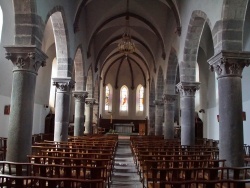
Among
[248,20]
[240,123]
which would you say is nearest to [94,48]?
[248,20]

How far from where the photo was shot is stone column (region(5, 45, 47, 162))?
25.1 feet

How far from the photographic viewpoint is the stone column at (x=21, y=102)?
7.64m

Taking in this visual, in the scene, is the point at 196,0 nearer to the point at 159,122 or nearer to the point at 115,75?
the point at 159,122

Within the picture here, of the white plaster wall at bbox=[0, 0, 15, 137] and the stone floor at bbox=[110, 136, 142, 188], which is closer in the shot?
the stone floor at bbox=[110, 136, 142, 188]

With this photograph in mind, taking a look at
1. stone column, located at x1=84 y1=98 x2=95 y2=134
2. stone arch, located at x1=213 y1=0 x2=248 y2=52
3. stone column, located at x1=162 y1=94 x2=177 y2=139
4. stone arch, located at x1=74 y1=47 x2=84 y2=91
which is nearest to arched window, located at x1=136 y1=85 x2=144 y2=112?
stone column, located at x1=84 y1=98 x2=95 y2=134

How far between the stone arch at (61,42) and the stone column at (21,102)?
4181mm

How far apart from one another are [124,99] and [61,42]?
24.1 metres

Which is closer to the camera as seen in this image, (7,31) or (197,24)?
(197,24)

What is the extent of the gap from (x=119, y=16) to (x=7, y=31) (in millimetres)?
8524

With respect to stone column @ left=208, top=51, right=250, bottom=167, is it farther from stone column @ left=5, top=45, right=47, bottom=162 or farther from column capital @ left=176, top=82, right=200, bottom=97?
stone column @ left=5, top=45, right=47, bottom=162

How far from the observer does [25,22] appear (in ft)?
26.9

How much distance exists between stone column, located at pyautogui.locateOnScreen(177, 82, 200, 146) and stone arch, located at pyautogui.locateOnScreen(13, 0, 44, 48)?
800cm

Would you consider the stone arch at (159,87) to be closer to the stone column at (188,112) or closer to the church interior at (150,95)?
the church interior at (150,95)

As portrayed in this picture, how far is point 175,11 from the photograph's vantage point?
14891 mm
